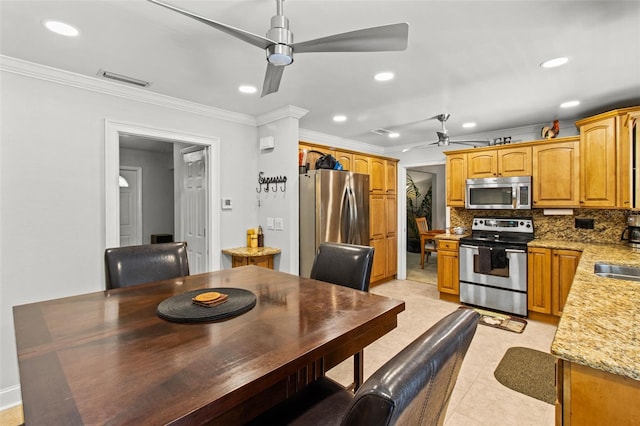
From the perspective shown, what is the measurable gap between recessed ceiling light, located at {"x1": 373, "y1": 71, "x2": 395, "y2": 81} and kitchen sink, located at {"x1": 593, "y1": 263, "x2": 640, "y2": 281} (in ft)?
6.82

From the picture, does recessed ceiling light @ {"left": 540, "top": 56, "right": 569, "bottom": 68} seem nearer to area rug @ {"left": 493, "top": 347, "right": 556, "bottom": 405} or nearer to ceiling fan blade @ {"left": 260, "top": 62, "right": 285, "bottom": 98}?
ceiling fan blade @ {"left": 260, "top": 62, "right": 285, "bottom": 98}

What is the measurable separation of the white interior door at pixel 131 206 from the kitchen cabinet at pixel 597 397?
598 cm

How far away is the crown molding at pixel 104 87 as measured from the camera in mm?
2223

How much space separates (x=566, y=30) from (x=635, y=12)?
0.97ft

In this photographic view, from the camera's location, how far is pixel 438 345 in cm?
64

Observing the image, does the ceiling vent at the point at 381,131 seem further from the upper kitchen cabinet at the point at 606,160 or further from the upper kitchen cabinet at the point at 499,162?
the upper kitchen cabinet at the point at 606,160

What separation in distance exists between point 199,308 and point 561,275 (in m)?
3.68

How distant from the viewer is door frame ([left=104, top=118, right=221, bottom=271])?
2625 millimetres

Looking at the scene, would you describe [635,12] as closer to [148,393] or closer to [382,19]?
[382,19]

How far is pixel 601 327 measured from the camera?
3.72ft

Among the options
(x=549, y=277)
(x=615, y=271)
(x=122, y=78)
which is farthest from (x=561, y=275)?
(x=122, y=78)

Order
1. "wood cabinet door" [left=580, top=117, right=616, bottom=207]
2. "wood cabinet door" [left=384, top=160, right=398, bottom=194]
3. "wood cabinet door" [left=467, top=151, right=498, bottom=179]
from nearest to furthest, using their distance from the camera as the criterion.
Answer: "wood cabinet door" [left=580, top=117, right=616, bottom=207] < "wood cabinet door" [left=467, top=151, right=498, bottom=179] < "wood cabinet door" [left=384, top=160, right=398, bottom=194]

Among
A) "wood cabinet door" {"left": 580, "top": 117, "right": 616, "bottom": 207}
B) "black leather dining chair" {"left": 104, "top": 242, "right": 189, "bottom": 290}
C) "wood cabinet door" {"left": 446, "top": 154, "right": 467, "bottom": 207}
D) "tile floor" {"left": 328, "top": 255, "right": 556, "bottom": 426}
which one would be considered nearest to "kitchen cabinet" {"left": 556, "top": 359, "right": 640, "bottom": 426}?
"tile floor" {"left": 328, "top": 255, "right": 556, "bottom": 426}

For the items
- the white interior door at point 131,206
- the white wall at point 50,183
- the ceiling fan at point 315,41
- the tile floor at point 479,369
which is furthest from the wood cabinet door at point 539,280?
the white interior door at point 131,206
